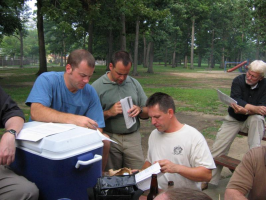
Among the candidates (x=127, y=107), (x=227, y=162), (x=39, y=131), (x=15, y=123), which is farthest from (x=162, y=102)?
(x=227, y=162)

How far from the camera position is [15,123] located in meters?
2.10

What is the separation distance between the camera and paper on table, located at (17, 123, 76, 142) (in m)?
1.80

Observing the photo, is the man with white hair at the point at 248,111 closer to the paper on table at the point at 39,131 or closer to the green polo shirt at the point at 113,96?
the green polo shirt at the point at 113,96

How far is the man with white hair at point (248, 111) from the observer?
3939mm

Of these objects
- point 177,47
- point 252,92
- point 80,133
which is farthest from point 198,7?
point 80,133

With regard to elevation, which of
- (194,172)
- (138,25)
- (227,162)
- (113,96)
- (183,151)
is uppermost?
(138,25)

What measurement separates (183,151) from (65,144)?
1.21 metres

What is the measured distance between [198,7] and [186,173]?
40.4 metres

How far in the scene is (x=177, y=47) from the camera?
5806cm

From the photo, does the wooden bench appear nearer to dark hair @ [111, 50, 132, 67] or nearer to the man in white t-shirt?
the man in white t-shirt

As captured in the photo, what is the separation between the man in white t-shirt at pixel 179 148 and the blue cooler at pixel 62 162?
32.7 inches

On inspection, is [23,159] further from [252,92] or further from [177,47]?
[177,47]

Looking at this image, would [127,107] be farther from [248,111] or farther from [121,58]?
[248,111]

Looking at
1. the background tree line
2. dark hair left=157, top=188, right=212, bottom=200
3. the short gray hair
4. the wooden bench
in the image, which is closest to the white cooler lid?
dark hair left=157, top=188, right=212, bottom=200
